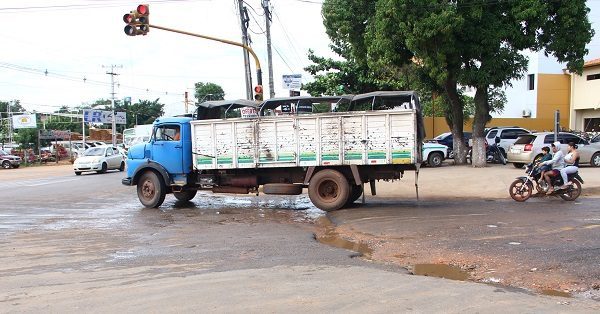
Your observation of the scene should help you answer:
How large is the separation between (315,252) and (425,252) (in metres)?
1.67

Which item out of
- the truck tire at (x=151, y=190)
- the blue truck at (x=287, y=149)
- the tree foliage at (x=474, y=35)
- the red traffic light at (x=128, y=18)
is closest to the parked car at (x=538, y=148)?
the tree foliage at (x=474, y=35)

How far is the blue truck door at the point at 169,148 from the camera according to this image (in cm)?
1349

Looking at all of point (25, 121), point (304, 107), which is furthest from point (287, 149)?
point (25, 121)

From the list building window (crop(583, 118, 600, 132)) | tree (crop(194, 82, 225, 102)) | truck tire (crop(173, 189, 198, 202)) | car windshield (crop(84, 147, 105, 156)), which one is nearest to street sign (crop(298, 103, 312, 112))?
truck tire (crop(173, 189, 198, 202))

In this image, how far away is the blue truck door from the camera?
13.5 metres

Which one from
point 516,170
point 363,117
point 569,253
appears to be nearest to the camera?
point 569,253

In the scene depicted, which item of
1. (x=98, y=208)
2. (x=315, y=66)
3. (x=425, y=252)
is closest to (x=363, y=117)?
(x=425, y=252)

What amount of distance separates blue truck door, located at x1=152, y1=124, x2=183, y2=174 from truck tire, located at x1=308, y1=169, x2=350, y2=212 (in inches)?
149

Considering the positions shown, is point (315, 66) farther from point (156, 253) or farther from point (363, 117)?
point (156, 253)

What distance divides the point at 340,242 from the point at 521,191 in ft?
21.9

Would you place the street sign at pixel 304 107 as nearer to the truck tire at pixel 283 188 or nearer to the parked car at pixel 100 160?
the truck tire at pixel 283 188

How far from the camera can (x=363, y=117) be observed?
1186cm

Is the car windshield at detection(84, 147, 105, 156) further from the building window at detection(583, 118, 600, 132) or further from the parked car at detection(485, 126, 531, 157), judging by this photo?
the building window at detection(583, 118, 600, 132)

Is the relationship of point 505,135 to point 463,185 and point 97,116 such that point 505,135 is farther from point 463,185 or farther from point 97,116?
point 97,116
